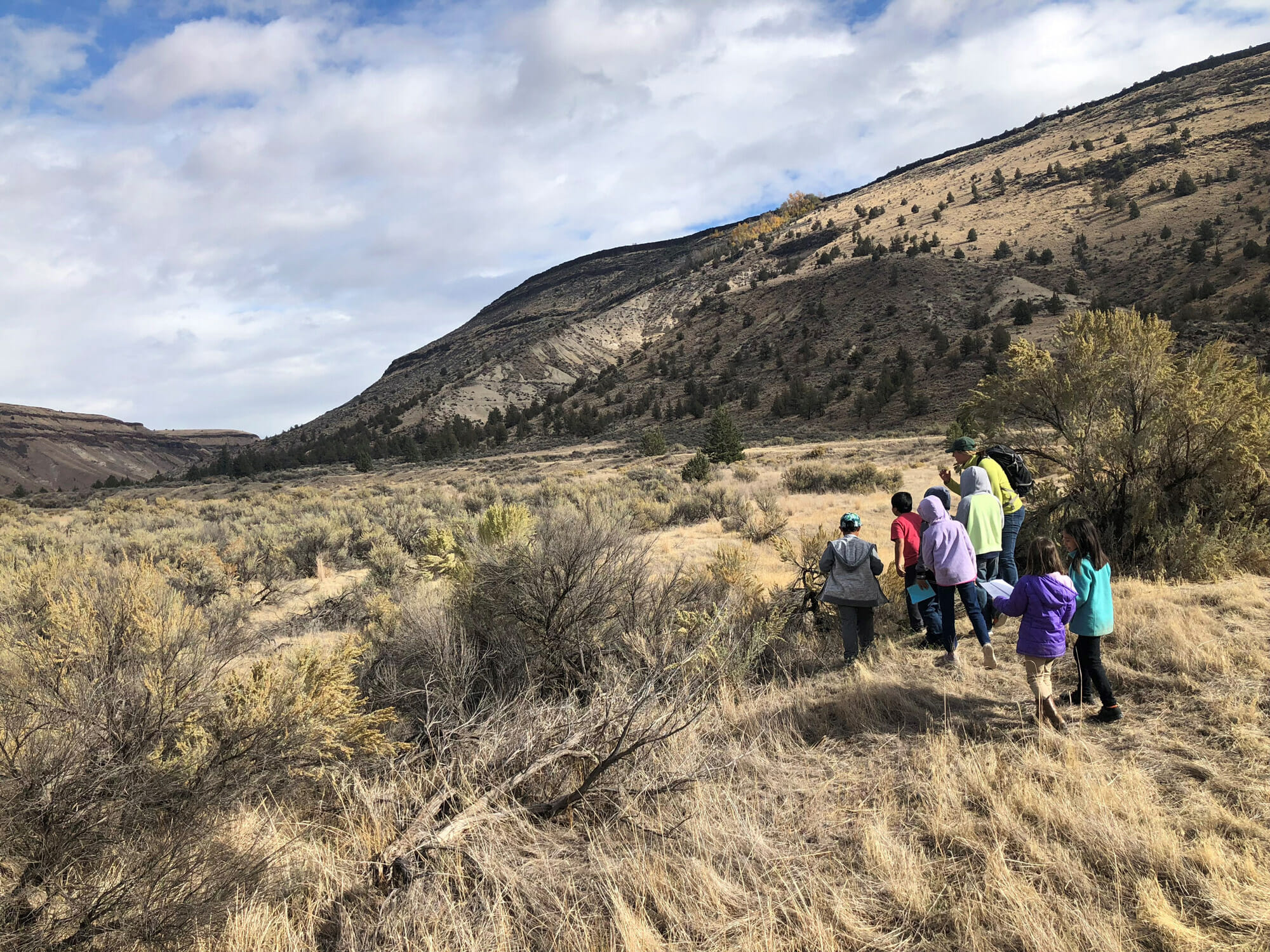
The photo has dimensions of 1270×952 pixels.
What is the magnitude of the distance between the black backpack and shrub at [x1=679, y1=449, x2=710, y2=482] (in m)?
13.0

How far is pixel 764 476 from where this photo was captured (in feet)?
67.2

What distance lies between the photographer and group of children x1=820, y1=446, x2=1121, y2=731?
158 inches

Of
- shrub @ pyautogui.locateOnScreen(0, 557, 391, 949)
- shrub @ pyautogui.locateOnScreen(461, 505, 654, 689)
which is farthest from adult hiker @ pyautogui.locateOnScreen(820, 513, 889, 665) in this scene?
shrub @ pyautogui.locateOnScreen(0, 557, 391, 949)

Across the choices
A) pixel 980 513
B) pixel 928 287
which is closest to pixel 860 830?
pixel 980 513

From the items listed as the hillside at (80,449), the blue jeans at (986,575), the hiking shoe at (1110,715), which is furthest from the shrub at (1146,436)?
the hillside at (80,449)

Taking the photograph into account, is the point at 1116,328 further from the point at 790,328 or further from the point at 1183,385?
the point at 790,328

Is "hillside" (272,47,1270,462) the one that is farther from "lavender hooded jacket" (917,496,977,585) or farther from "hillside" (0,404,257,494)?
"hillside" (0,404,257,494)

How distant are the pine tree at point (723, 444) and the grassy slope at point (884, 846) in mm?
22737

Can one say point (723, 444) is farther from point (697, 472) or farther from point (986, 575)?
point (986, 575)

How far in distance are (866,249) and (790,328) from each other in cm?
1448

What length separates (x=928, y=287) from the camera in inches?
2151

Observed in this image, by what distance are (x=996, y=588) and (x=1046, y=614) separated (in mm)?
1506

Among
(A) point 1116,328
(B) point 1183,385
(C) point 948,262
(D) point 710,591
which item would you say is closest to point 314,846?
(D) point 710,591

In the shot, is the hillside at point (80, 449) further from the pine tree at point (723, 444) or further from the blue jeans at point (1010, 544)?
the blue jeans at point (1010, 544)
